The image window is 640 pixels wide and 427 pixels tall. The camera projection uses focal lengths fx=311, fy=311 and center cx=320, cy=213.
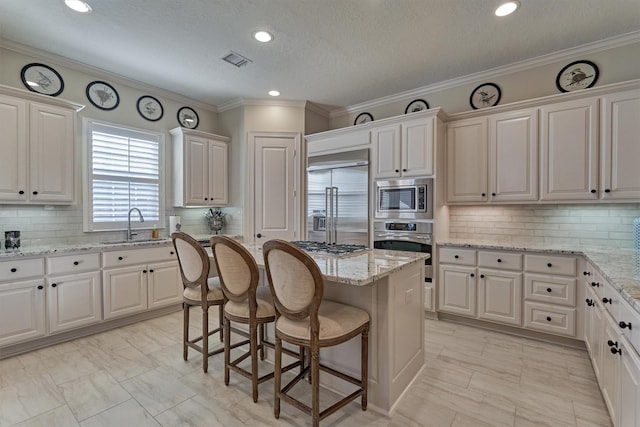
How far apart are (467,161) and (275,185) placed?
2537mm

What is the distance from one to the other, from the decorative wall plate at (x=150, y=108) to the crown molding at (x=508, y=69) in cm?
265

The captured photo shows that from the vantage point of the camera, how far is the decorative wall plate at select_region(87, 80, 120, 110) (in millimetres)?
3572

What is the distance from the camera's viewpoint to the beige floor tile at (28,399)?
6.33ft

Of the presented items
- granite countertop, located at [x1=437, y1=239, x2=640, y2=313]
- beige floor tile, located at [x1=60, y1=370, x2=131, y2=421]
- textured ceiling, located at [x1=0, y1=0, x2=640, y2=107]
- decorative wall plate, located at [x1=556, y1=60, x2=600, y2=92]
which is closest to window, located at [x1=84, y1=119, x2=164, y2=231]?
textured ceiling, located at [x1=0, y1=0, x2=640, y2=107]

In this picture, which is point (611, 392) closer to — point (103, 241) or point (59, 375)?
point (59, 375)

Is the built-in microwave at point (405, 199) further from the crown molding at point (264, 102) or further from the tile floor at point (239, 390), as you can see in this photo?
the crown molding at point (264, 102)

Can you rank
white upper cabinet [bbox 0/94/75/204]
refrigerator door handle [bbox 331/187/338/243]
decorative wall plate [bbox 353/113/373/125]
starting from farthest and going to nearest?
1. decorative wall plate [bbox 353/113/373/125]
2. refrigerator door handle [bbox 331/187/338/243]
3. white upper cabinet [bbox 0/94/75/204]

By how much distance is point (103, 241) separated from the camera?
3.67m

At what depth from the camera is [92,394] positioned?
2146 mm

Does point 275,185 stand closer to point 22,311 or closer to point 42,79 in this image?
point 42,79

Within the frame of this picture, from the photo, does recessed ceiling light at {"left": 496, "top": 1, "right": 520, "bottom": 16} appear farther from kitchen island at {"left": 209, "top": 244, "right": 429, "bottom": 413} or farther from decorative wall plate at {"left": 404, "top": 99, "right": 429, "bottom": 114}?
kitchen island at {"left": 209, "top": 244, "right": 429, "bottom": 413}

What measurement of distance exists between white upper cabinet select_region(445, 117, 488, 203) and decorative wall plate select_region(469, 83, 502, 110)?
349 mm

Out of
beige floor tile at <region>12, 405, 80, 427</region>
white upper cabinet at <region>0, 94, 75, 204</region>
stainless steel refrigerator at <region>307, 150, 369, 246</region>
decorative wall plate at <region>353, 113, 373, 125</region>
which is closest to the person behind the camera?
beige floor tile at <region>12, 405, 80, 427</region>

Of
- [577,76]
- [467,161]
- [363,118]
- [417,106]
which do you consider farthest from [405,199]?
[577,76]
